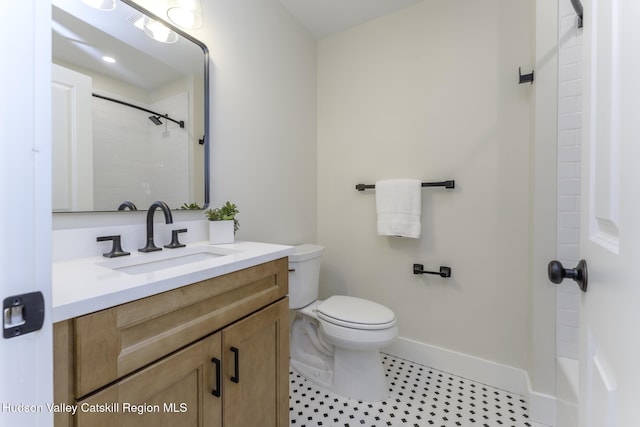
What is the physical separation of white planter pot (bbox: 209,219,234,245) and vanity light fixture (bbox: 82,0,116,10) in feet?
3.00

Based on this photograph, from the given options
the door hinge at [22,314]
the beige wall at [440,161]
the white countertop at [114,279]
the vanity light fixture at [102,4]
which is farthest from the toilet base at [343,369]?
the vanity light fixture at [102,4]

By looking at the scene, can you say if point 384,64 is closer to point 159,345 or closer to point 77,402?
point 159,345

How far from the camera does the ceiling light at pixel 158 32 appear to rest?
1169 mm

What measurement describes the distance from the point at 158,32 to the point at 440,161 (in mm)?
1661

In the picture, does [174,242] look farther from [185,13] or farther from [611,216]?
[611,216]

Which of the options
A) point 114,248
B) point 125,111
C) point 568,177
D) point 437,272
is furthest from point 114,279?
point 568,177

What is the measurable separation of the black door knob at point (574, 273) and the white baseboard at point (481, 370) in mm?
1122

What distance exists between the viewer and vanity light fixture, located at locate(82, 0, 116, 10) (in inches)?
39.9

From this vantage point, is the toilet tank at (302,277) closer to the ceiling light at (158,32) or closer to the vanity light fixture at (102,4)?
the ceiling light at (158,32)

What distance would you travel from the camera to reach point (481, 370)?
1.66 m

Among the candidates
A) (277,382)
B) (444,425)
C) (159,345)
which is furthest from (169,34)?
(444,425)

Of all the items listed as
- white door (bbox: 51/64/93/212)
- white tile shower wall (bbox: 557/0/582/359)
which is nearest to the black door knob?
white tile shower wall (bbox: 557/0/582/359)

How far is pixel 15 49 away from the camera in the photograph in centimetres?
34

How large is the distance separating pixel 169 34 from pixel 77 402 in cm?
139
